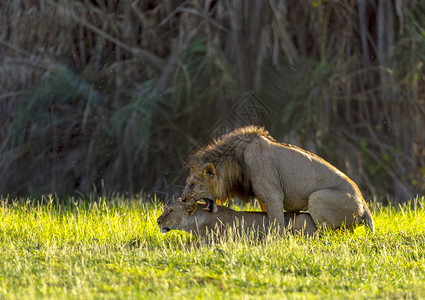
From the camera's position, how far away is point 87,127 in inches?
517

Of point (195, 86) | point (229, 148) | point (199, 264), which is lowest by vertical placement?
point (199, 264)

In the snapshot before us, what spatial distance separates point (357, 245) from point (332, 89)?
20.0ft

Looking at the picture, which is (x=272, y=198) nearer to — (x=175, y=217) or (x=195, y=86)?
(x=175, y=217)

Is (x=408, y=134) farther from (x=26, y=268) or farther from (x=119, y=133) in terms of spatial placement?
(x=26, y=268)

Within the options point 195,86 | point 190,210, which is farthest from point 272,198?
point 195,86

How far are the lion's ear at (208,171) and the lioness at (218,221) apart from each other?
14.2 inches

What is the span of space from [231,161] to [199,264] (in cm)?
158

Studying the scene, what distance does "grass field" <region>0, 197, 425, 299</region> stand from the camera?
536 centimetres

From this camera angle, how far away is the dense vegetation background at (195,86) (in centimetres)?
1229

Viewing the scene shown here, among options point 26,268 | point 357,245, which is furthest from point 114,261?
point 357,245

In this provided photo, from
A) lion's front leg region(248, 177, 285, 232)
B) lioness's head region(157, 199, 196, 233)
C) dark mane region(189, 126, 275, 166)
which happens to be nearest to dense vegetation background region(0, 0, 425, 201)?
dark mane region(189, 126, 275, 166)

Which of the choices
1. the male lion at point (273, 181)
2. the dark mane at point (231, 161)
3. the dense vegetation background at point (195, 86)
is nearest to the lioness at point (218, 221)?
the male lion at point (273, 181)

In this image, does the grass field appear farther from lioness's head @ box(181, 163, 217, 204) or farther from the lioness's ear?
lioness's head @ box(181, 163, 217, 204)

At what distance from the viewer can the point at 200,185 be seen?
24.2 feet
